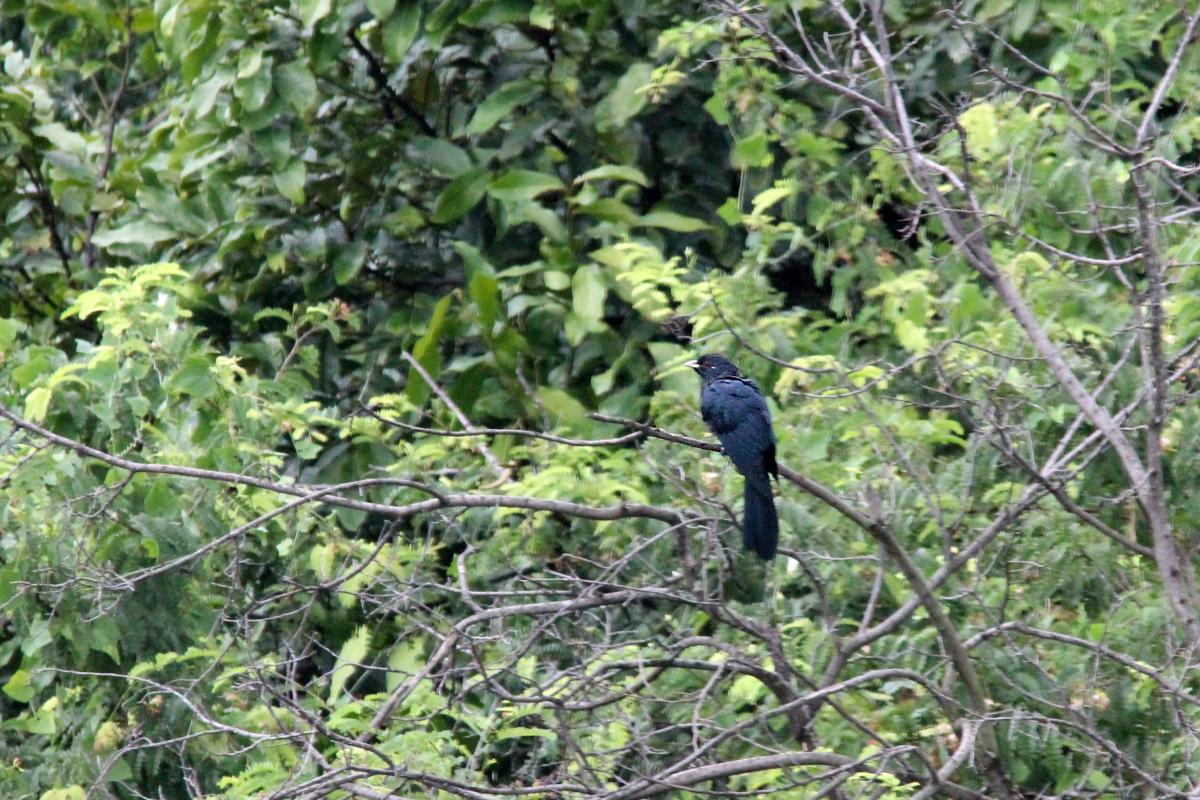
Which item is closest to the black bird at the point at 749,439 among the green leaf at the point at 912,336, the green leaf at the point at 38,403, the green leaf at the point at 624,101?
the green leaf at the point at 912,336

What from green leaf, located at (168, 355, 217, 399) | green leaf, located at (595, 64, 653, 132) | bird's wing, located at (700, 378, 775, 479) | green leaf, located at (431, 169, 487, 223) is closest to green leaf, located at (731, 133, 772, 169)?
green leaf, located at (595, 64, 653, 132)

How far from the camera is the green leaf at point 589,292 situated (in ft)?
21.1

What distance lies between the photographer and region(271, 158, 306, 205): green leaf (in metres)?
6.85

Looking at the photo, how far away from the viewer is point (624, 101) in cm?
680

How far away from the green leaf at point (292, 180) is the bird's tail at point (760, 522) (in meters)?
2.87

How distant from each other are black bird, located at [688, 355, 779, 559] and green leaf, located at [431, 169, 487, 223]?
1638mm

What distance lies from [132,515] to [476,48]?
287cm

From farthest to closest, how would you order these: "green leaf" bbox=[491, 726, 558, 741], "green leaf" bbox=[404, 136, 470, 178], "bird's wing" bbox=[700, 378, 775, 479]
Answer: "green leaf" bbox=[404, 136, 470, 178] < "bird's wing" bbox=[700, 378, 775, 479] < "green leaf" bbox=[491, 726, 558, 741]

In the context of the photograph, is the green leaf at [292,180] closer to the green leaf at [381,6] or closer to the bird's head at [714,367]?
the green leaf at [381,6]

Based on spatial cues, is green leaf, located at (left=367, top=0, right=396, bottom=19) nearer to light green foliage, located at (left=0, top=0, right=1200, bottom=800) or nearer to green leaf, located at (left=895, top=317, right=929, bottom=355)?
light green foliage, located at (left=0, top=0, right=1200, bottom=800)

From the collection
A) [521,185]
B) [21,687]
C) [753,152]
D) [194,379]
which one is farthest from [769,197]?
[21,687]

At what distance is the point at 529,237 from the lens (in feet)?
23.6

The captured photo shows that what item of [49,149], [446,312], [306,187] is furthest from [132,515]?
[49,149]

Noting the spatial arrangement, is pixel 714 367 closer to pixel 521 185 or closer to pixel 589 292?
pixel 589 292
